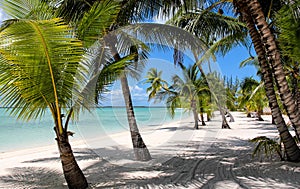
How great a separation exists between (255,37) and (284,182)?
9.32 ft

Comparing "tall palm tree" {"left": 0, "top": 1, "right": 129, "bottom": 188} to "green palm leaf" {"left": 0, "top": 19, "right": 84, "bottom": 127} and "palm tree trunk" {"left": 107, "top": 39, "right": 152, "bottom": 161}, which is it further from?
"palm tree trunk" {"left": 107, "top": 39, "right": 152, "bottom": 161}

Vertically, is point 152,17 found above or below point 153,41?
above

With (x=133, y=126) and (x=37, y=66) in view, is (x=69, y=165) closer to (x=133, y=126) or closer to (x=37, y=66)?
(x=37, y=66)

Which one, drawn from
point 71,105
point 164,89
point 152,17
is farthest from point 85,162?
point 164,89

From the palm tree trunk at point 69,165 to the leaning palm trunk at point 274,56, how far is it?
12.4 ft

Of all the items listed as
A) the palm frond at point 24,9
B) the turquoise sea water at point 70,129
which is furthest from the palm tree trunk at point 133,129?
the palm frond at point 24,9

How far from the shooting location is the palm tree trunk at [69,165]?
389 centimetres

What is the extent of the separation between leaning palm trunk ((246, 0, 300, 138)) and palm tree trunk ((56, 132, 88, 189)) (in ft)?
12.4

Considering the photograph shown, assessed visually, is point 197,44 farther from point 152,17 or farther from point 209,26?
point 152,17

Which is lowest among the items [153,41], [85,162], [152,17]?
[85,162]

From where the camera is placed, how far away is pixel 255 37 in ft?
16.2

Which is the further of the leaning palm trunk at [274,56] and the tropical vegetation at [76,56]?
the leaning palm trunk at [274,56]

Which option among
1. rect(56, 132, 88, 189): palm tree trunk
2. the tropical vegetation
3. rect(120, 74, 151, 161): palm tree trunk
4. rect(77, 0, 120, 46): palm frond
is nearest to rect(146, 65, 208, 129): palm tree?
rect(120, 74, 151, 161): palm tree trunk

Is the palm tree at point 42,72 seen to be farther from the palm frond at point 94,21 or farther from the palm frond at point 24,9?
the palm frond at point 24,9
